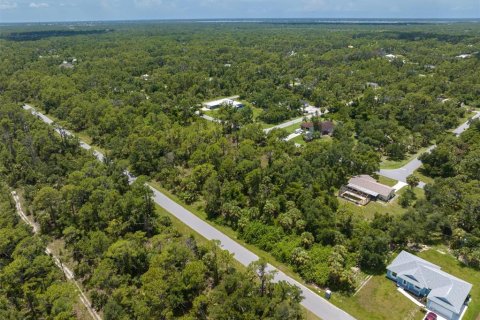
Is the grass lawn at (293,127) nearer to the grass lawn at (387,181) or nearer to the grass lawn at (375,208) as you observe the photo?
the grass lawn at (387,181)

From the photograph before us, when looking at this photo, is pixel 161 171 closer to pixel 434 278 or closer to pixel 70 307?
pixel 70 307

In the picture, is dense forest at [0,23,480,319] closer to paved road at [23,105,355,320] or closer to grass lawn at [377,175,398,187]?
paved road at [23,105,355,320]

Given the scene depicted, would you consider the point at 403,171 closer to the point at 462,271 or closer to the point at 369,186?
the point at 369,186

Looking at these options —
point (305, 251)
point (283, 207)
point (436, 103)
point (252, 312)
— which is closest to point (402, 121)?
point (436, 103)

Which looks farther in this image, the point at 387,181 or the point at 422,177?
the point at 422,177

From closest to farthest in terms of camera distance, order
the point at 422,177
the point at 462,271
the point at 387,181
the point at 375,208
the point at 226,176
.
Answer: the point at 462,271 → the point at 375,208 → the point at 226,176 → the point at 387,181 → the point at 422,177

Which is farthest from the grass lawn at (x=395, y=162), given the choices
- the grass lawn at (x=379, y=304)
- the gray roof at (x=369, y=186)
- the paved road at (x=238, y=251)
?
the paved road at (x=238, y=251)

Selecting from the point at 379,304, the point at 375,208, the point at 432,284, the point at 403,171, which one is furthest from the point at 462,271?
the point at 403,171
